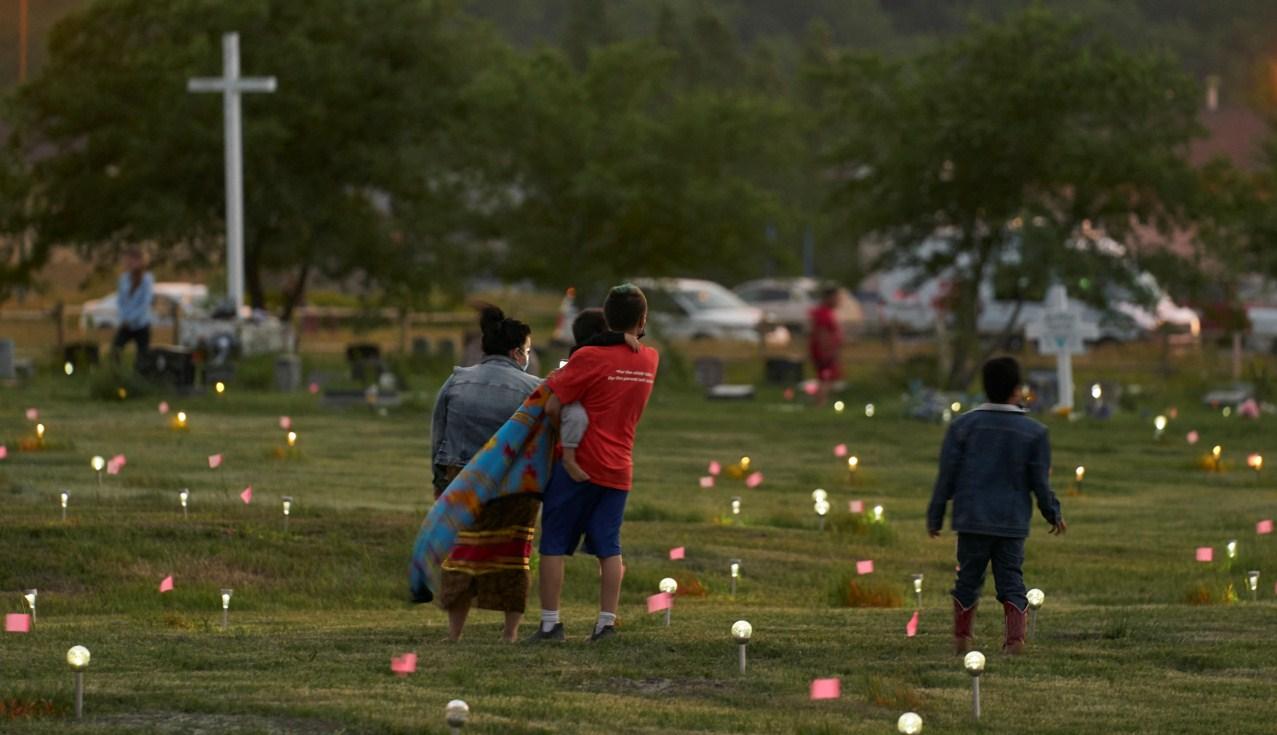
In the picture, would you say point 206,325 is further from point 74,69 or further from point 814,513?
point 814,513

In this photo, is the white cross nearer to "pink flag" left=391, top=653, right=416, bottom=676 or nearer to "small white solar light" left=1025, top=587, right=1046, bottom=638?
"small white solar light" left=1025, top=587, right=1046, bottom=638

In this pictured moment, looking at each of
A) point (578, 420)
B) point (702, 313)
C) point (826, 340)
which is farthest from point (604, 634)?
point (702, 313)

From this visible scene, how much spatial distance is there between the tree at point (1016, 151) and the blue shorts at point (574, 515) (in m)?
25.2

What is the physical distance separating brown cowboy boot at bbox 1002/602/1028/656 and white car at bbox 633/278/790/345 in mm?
34779

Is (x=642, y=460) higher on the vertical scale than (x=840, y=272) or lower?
lower

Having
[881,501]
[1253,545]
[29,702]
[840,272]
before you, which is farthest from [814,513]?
[840,272]

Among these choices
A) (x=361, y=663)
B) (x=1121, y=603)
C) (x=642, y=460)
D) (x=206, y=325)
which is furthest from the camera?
(x=206, y=325)

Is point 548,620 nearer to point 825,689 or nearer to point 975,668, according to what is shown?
point 825,689

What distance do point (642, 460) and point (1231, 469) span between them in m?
5.89

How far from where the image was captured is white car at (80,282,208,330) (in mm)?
40688

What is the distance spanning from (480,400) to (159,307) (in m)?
40.5

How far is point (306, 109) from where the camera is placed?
4097cm

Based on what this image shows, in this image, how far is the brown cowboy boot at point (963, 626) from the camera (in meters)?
11.1

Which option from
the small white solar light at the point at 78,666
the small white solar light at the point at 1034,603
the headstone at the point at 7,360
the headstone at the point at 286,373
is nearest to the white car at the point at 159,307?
the headstone at the point at 7,360
